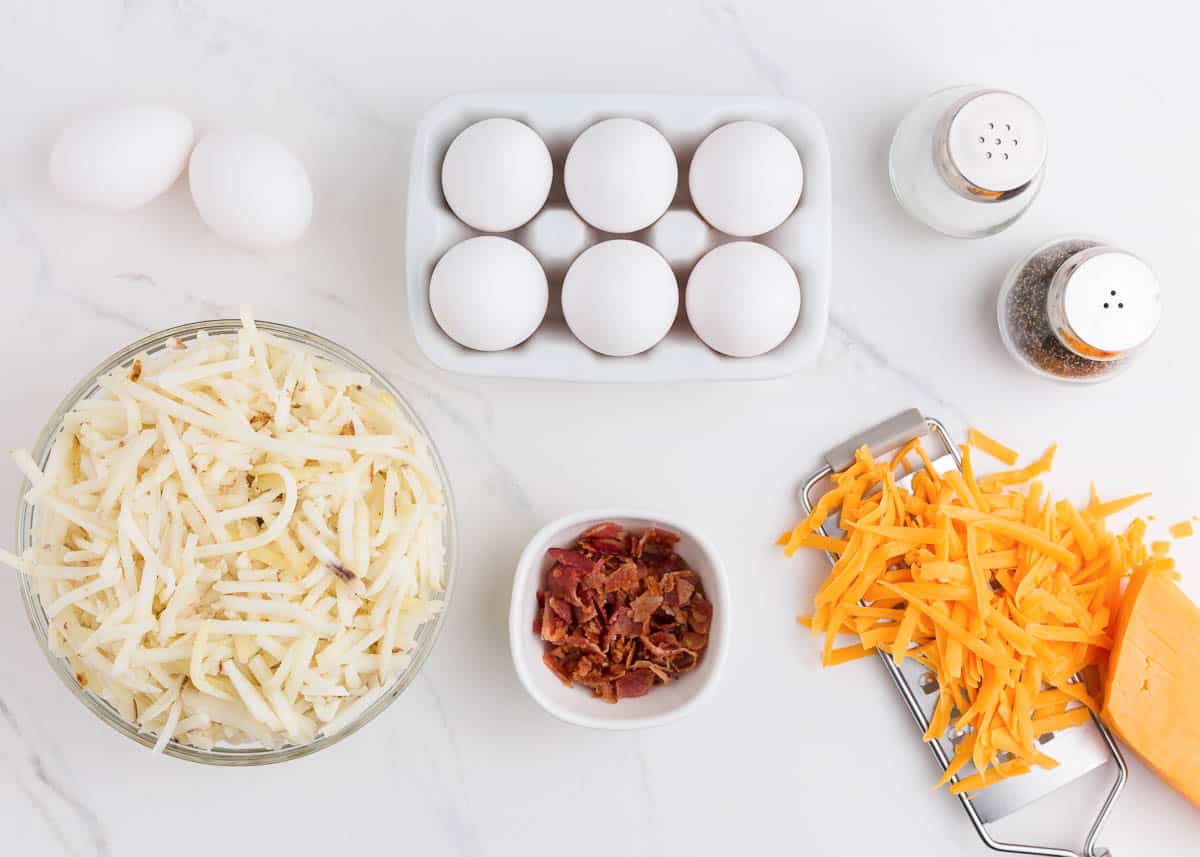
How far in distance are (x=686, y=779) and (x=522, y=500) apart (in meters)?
0.39

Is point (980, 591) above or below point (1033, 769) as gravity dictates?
above

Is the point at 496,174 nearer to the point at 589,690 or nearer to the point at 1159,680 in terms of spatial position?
the point at 589,690

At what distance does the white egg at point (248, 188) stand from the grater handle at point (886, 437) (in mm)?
687

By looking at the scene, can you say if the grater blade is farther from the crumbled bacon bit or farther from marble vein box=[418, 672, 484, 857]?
marble vein box=[418, 672, 484, 857]

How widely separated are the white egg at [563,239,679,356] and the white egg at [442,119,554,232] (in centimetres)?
9

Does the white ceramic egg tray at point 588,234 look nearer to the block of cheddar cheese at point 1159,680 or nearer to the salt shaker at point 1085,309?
the salt shaker at point 1085,309

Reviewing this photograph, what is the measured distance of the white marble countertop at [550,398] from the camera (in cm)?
115

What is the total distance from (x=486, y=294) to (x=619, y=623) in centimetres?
38

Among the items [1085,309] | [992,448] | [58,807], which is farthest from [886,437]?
[58,807]

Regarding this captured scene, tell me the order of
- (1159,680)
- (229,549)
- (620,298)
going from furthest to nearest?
(1159,680), (620,298), (229,549)

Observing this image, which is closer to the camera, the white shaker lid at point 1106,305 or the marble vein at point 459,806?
the white shaker lid at point 1106,305

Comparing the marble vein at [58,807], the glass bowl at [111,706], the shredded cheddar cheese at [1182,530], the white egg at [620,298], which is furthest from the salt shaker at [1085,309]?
the marble vein at [58,807]

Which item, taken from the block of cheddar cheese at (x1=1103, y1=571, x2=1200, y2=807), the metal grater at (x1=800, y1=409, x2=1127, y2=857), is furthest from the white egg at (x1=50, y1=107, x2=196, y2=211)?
the block of cheddar cheese at (x1=1103, y1=571, x2=1200, y2=807)

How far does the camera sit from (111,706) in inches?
37.3
